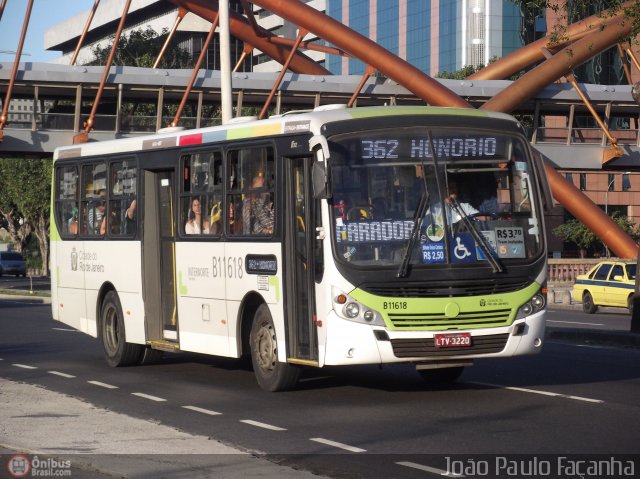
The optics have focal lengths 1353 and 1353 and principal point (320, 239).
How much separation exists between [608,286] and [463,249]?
25.3 metres

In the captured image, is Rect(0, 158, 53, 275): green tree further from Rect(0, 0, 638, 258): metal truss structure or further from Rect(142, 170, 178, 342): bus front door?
Rect(142, 170, 178, 342): bus front door

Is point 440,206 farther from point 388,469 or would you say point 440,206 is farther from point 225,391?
point 388,469

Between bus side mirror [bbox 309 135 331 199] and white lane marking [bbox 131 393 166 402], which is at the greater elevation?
bus side mirror [bbox 309 135 331 199]

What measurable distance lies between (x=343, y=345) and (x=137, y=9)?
13694 centimetres

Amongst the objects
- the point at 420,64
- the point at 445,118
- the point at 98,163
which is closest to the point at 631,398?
the point at 445,118

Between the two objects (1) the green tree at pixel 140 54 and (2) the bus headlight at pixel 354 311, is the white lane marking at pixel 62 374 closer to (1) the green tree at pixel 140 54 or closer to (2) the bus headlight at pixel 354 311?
(2) the bus headlight at pixel 354 311

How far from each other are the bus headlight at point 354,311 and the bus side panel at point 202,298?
2.66 meters

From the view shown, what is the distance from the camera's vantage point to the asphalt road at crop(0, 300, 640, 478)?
10.5m

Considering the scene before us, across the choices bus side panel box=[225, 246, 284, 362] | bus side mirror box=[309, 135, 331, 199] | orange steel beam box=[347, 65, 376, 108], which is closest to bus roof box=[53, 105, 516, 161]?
bus side mirror box=[309, 135, 331, 199]

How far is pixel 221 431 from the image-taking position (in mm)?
11992

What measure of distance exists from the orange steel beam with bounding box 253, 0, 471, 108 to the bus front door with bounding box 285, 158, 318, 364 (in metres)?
47.3

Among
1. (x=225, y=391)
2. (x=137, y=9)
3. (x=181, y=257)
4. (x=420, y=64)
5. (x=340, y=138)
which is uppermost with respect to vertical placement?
(x=137, y=9)
